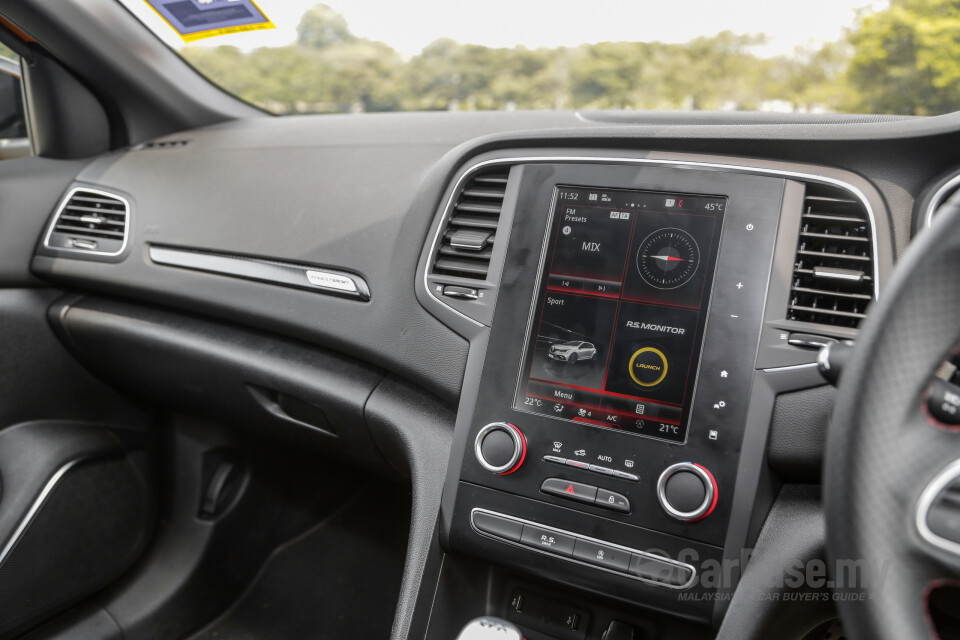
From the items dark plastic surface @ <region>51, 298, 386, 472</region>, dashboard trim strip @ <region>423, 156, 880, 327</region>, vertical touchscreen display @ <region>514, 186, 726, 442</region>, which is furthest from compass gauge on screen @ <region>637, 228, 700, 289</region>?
dark plastic surface @ <region>51, 298, 386, 472</region>

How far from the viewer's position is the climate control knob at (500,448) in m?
1.07

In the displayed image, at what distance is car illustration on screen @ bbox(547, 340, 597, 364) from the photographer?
41.7 inches

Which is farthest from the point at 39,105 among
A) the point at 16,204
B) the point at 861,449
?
the point at 861,449

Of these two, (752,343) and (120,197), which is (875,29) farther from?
(120,197)

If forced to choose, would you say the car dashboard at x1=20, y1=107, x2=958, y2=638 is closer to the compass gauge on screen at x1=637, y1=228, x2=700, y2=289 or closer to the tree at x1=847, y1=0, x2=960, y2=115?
the compass gauge on screen at x1=637, y1=228, x2=700, y2=289

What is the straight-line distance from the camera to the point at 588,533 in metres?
1.03

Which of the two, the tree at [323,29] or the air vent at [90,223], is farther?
the tree at [323,29]

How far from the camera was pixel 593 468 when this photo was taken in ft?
3.37

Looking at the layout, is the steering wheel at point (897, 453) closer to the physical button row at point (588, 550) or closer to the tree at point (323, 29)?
the physical button row at point (588, 550)

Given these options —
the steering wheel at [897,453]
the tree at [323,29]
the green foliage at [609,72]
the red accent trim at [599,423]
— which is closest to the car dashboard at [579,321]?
the red accent trim at [599,423]

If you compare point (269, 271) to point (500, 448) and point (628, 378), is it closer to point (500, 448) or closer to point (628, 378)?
point (500, 448)

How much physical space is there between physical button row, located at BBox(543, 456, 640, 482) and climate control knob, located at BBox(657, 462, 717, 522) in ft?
0.14

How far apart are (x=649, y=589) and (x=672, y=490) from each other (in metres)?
0.14

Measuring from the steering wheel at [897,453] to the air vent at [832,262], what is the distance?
1.06 feet
